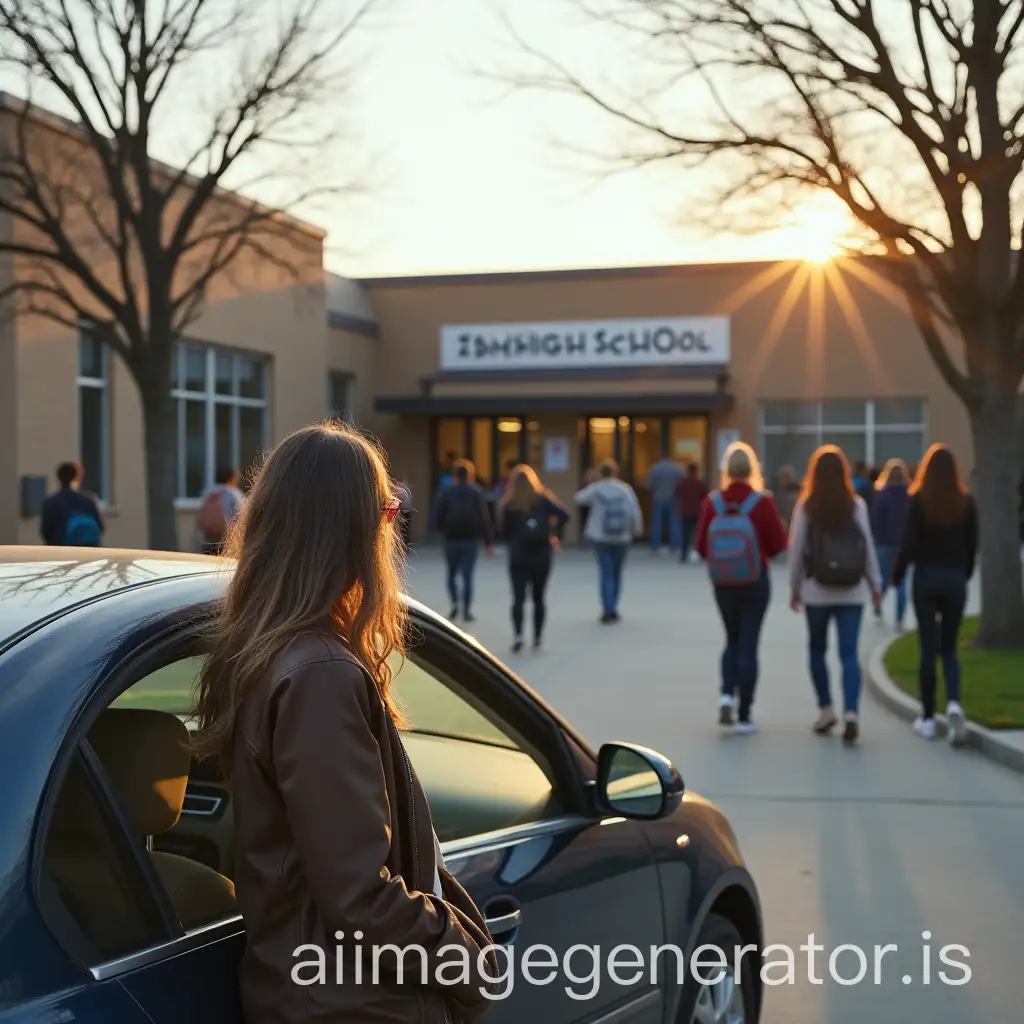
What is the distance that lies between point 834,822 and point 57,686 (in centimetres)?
571

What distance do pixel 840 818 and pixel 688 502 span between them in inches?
766

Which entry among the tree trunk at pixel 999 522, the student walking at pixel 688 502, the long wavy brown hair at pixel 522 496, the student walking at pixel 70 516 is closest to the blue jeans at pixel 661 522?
the student walking at pixel 688 502

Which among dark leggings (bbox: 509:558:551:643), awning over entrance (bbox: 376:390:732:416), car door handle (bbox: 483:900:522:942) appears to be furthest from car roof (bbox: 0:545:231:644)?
awning over entrance (bbox: 376:390:732:416)

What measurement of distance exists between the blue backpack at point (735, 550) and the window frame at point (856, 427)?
73.2 feet

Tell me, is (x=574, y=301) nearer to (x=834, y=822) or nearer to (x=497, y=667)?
(x=834, y=822)

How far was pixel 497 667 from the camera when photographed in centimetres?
301

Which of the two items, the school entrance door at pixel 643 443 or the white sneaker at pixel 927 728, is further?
the school entrance door at pixel 643 443

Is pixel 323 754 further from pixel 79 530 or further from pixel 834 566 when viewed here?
pixel 79 530

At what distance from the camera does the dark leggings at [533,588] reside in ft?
45.5

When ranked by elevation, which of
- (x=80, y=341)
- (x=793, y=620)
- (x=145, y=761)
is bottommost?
(x=793, y=620)

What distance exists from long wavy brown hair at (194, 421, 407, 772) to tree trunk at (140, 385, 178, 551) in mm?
16041

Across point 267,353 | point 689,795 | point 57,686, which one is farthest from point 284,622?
point 267,353

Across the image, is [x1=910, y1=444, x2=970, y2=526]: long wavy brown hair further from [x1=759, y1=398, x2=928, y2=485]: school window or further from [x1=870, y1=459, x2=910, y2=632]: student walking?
[x1=759, y1=398, x2=928, y2=485]: school window

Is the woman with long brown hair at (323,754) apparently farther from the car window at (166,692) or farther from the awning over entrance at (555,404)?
the awning over entrance at (555,404)
